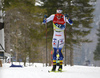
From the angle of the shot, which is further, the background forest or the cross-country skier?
the background forest

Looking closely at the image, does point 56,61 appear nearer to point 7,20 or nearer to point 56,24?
point 56,24

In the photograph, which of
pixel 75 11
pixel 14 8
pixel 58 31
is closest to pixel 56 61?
pixel 58 31

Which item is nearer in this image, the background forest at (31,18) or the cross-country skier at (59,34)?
the cross-country skier at (59,34)

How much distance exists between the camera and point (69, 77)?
19.3 feet

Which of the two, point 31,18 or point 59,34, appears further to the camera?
point 31,18

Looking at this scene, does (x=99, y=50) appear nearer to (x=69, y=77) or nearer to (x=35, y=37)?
(x=35, y=37)

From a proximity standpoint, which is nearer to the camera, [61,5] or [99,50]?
[61,5]

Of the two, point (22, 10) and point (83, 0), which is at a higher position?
point (83, 0)

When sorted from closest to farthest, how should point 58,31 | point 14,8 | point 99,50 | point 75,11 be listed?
point 58,31 → point 14,8 → point 75,11 → point 99,50

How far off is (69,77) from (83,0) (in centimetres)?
1678

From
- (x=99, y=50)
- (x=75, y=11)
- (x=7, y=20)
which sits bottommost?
(x=99, y=50)

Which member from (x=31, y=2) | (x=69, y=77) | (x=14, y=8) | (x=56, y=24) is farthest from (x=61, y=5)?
(x=69, y=77)

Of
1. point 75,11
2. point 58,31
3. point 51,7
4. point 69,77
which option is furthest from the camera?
point 75,11

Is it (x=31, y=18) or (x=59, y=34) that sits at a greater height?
(x=31, y=18)
